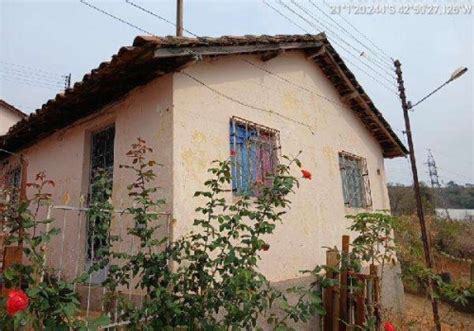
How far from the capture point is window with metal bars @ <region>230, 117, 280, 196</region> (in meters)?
5.06

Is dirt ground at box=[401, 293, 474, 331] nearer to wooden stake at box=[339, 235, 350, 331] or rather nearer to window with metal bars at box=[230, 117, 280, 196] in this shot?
wooden stake at box=[339, 235, 350, 331]

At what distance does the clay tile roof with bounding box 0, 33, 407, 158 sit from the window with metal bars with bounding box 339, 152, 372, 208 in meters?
1.52

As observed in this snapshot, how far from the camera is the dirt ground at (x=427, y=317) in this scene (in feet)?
25.4

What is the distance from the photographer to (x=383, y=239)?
5113mm

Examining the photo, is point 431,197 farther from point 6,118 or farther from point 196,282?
point 196,282

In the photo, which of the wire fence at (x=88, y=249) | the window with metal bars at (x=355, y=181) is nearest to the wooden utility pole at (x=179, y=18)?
the wire fence at (x=88, y=249)

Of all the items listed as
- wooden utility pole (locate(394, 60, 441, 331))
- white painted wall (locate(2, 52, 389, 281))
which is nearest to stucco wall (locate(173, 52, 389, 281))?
white painted wall (locate(2, 52, 389, 281))

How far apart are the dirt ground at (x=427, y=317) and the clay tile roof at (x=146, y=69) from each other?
5.40 meters

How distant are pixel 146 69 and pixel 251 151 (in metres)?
2.06

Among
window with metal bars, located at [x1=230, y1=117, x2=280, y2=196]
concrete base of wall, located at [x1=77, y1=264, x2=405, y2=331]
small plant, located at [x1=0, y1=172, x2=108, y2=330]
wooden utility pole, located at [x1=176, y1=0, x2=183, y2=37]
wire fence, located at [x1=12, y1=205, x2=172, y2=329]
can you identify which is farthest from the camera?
wooden utility pole, located at [x1=176, y1=0, x2=183, y2=37]

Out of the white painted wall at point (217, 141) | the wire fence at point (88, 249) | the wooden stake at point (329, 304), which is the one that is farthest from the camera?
the wooden stake at point (329, 304)

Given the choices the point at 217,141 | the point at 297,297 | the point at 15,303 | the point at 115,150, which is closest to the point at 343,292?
the point at 297,297

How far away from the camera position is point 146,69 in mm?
4387

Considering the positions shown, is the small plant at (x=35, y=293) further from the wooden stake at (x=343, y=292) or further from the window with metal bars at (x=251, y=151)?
the wooden stake at (x=343, y=292)
